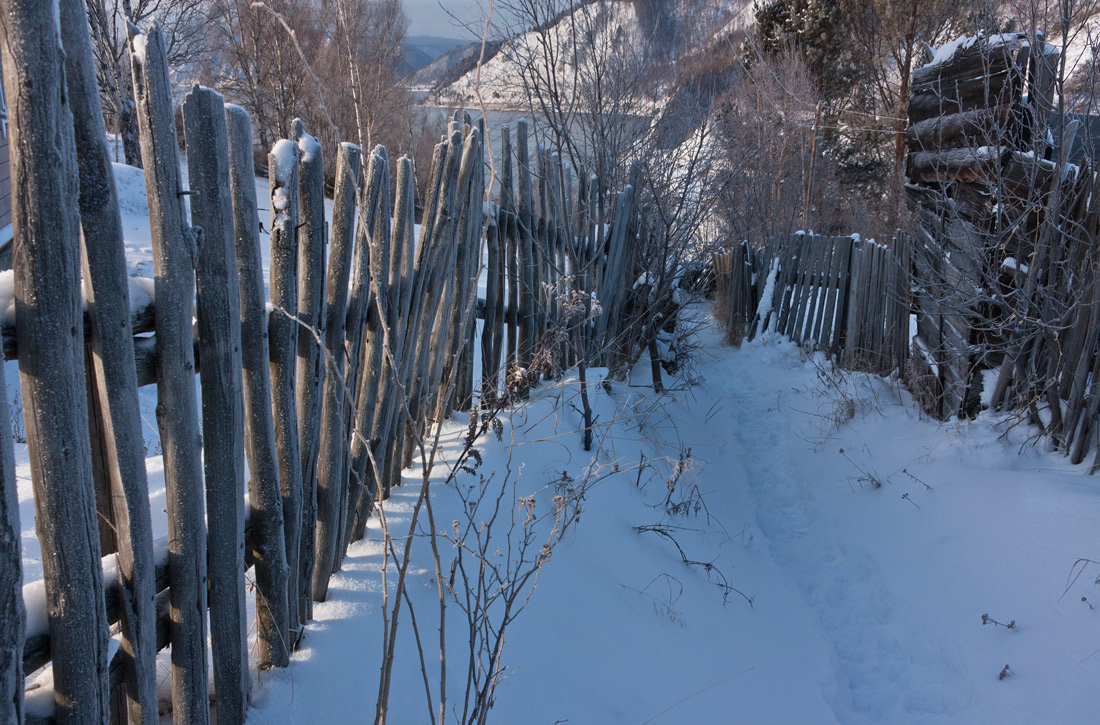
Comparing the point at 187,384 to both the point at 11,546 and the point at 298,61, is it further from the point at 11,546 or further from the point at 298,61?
the point at 298,61

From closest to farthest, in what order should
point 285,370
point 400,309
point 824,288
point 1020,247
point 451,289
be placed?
point 285,370, point 400,309, point 451,289, point 1020,247, point 824,288

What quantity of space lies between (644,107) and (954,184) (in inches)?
156

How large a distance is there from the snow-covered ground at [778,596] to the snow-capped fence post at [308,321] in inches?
14.9

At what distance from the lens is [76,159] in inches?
49.2

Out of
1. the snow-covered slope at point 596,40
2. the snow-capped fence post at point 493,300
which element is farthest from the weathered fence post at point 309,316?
the snow-capped fence post at point 493,300

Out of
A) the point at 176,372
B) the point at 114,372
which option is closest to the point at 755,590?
the point at 176,372

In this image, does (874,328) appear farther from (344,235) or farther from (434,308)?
(344,235)

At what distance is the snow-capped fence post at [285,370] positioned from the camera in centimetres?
190

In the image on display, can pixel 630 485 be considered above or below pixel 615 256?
below

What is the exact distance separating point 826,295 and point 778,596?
5.66m

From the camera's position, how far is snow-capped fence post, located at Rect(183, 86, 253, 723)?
160 cm

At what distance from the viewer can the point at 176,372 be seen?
158 centimetres

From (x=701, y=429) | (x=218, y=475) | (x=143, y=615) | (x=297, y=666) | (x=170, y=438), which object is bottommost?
(x=701, y=429)

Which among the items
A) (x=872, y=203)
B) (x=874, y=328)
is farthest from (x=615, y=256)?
(x=872, y=203)
